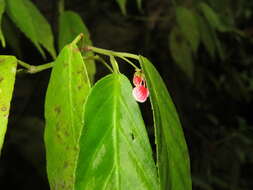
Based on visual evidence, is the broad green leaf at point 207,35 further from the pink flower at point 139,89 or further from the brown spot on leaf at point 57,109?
the brown spot on leaf at point 57,109

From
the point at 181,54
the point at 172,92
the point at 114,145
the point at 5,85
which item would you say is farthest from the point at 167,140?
the point at 172,92

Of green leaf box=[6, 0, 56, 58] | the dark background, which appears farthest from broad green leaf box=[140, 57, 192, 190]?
the dark background

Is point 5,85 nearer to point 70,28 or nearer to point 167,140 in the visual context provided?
point 167,140

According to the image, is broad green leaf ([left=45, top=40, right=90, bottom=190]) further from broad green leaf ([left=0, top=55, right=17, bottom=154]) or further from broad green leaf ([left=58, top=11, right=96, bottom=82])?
broad green leaf ([left=58, top=11, right=96, bottom=82])

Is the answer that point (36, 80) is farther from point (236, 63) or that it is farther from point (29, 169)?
point (236, 63)

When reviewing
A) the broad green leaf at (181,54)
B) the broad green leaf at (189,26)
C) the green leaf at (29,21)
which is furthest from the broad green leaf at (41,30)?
the broad green leaf at (181,54)

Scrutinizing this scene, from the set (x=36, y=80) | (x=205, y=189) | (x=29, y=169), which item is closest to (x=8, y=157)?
(x=29, y=169)
